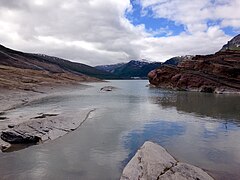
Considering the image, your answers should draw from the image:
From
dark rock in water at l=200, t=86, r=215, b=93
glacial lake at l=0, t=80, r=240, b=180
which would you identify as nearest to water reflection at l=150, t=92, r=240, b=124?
glacial lake at l=0, t=80, r=240, b=180

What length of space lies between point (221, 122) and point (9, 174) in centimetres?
2861

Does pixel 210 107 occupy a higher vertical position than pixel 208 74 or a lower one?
lower

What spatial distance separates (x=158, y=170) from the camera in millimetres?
16250

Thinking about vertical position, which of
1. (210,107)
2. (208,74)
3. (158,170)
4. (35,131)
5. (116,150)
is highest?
(208,74)

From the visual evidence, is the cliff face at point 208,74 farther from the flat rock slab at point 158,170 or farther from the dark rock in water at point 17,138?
the flat rock slab at point 158,170

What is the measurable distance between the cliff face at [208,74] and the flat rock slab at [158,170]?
87702 mm

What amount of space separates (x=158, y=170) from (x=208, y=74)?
329 feet

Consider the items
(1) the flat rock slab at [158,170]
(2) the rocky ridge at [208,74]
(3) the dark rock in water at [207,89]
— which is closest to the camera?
(1) the flat rock slab at [158,170]

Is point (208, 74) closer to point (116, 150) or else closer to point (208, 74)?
point (208, 74)


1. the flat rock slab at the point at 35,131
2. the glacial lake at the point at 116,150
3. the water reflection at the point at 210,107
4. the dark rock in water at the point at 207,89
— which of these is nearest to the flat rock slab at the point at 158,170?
the glacial lake at the point at 116,150

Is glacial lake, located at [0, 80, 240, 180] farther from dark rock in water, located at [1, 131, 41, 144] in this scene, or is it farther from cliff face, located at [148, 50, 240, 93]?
cliff face, located at [148, 50, 240, 93]

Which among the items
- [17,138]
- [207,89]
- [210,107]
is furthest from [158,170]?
[207,89]

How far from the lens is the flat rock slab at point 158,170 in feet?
Result: 51.1

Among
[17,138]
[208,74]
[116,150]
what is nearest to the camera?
[116,150]
